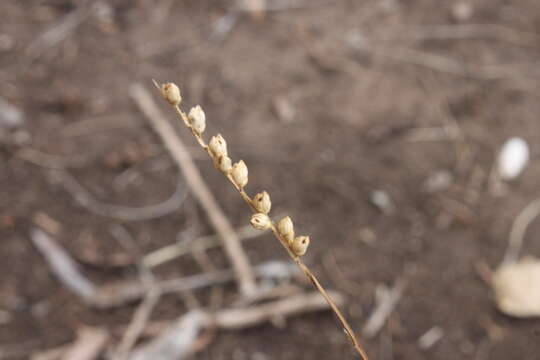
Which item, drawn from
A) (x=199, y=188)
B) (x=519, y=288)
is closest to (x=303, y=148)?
(x=199, y=188)

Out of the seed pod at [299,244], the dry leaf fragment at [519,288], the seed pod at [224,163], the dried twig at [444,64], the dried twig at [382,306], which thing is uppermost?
the seed pod at [224,163]

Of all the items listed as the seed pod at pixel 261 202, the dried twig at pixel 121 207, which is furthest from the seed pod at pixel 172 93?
the dried twig at pixel 121 207

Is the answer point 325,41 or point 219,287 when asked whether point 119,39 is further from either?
point 219,287

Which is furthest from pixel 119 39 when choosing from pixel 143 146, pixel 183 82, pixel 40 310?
pixel 40 310

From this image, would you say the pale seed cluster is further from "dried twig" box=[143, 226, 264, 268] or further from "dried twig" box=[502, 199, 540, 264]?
"dried twig" box=[502, 199, 540, 264]

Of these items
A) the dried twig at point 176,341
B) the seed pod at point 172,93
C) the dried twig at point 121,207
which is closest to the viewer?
the seed pod at point 172,93

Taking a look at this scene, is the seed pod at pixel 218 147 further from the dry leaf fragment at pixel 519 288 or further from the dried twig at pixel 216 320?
the dry leaf fragment at pixel 519 288

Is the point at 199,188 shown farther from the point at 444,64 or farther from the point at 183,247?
the point at 444,64
